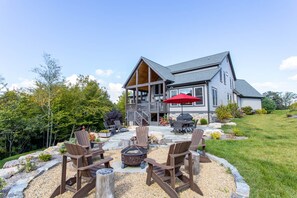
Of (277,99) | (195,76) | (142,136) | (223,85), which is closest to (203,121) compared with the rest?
(195,76)

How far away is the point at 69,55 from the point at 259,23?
15.5 meters

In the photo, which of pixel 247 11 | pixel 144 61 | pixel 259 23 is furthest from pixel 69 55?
pixel 259 23

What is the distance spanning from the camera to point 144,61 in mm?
15727

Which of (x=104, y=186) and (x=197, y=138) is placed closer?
(x=104, y=186)

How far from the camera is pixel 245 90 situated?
22.7 m

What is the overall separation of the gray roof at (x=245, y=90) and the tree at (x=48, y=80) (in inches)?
822

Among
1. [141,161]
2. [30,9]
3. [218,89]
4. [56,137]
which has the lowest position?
[56,137]

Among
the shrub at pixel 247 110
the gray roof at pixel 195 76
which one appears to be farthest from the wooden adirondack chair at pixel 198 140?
the shrub at pixel 247 110

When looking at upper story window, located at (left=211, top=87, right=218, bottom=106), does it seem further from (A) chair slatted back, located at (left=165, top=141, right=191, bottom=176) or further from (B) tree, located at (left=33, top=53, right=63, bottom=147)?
(B) tree, located at (left=33, top=53, right=63, bottom=147)

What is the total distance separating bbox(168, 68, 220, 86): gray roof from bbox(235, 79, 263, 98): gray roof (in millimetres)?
8167

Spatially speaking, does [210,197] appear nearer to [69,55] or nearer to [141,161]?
[141,161]

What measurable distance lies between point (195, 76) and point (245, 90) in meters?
12.2

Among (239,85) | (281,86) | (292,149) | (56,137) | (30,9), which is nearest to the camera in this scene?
(292,149)

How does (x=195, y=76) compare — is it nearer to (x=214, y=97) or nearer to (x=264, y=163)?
(x=214, y=97)
